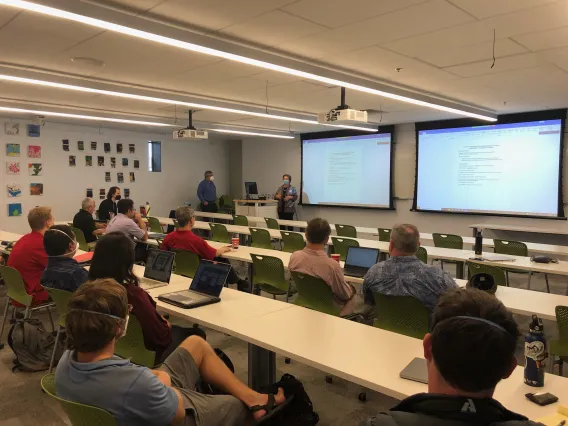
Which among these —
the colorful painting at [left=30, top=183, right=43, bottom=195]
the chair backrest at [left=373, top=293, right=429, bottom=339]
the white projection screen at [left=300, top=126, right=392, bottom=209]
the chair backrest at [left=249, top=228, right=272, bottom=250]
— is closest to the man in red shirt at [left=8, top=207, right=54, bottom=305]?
the chair backrest at [left=373, top=293, right=429, bottom=339]

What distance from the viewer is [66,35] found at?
4066mm

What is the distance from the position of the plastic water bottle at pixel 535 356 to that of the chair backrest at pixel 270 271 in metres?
2.74

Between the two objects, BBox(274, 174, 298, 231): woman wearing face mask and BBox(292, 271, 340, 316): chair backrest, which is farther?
BBox(274, 174, 298, 231): woman wearing face mask

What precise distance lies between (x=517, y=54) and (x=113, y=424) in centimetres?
479

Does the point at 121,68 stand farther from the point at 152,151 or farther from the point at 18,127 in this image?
the point at 152,151

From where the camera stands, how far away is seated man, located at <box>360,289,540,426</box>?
103cm

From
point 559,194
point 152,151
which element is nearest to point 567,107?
point 559,194

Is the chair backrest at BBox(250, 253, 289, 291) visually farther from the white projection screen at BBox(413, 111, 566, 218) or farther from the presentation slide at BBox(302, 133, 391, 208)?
the presentation slide at BBox(302, 133, 391, 208)

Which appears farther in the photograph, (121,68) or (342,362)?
(121,68)

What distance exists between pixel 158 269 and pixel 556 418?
2.92m

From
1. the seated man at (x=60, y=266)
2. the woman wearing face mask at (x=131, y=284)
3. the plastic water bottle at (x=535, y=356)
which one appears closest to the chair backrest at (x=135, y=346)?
the woman wearing face mask at (x=131, y=284)

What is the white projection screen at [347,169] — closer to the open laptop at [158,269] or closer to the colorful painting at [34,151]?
the colorful painting at [34,151]

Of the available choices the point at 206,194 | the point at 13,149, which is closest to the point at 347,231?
the point at 206,194

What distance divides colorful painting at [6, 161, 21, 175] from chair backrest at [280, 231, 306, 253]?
6536mm
